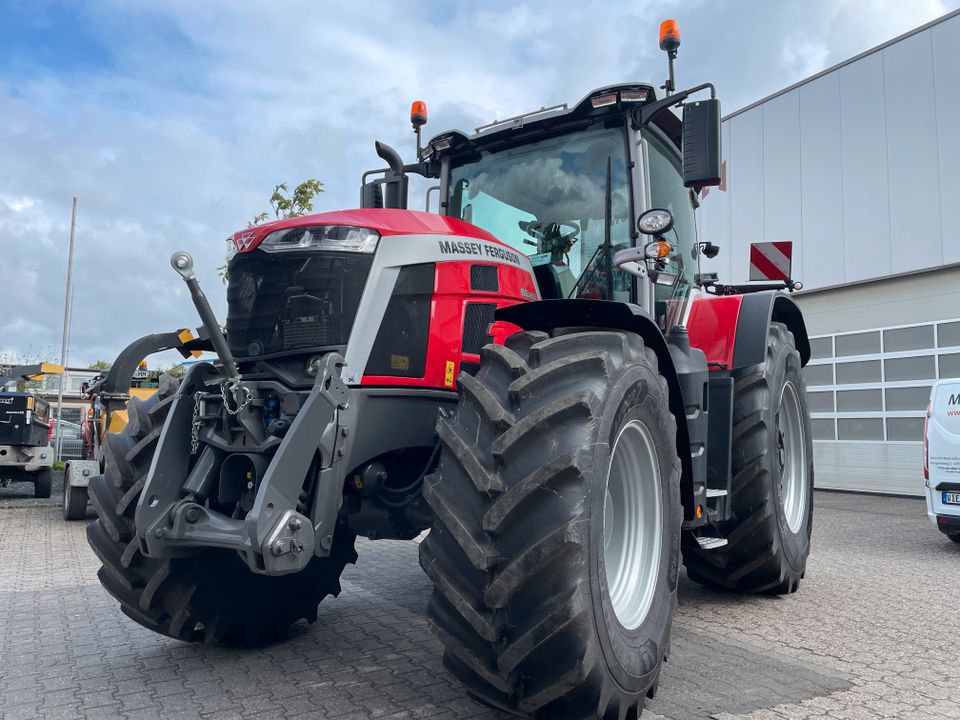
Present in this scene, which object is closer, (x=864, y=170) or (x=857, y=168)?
(x=864, y=170)

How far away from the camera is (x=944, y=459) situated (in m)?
8.16

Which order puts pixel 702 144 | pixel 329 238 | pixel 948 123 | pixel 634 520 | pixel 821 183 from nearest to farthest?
pixel 634 520
pixel 329 238
pixel 702 144
pixel 948 123
pixel 821 183

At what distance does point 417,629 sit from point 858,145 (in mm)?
12819

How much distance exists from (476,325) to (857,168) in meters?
12.6

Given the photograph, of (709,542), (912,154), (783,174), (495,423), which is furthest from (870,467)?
(495,423)

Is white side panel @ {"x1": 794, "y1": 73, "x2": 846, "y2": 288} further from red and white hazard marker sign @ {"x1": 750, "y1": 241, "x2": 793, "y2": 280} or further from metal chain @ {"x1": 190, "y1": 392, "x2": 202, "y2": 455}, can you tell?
metal chain @ {"x1": 190, "y1": 392, "x2": 202, "y2": 455}

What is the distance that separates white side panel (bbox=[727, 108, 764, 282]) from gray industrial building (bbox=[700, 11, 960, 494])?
0.04m

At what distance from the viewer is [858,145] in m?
14.0

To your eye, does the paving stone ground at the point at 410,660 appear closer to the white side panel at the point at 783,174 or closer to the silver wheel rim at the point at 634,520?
the silver wheel rim at the point at 634,520

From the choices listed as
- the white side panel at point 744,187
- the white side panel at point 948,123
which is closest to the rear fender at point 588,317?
the white side panel at point 948,123

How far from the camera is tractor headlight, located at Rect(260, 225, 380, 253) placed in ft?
11.5

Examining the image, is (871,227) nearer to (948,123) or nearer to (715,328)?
(948,123)

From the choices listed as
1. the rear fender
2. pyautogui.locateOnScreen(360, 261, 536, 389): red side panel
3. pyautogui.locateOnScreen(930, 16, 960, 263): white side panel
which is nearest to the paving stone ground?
pyautogui.locateOnScreen(360, 261, 536, 389): red side panel

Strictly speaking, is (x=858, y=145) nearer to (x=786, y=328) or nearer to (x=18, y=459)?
(x=786, y=328)
